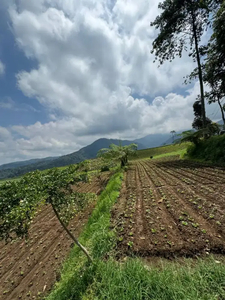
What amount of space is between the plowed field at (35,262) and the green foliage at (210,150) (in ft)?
36.9

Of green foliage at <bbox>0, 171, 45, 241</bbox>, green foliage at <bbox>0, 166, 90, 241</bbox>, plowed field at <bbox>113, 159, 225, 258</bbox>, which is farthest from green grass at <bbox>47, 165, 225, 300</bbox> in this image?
green foliage at <bbox>0, 171, 45, 241</bbox>

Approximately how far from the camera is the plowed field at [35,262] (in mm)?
4047

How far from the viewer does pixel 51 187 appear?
10.7 feet

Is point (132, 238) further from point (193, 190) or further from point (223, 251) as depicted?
point (193, 190)

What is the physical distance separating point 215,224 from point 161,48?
715 inches

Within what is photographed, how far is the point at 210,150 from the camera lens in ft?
44.5

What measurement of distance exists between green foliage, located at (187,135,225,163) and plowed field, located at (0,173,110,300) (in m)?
11.2

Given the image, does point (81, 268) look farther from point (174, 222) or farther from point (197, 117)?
point (197, 117)

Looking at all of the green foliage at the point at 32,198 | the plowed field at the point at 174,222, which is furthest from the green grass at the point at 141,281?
the green foliage at the point at 32,198

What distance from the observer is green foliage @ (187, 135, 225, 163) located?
11961 millimetres

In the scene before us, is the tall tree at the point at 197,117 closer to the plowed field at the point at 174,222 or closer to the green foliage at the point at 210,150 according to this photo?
the green foliage at the point at 210,150

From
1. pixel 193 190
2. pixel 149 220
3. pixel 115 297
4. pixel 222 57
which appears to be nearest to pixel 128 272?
pixel 115 297

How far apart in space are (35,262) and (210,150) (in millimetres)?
14680

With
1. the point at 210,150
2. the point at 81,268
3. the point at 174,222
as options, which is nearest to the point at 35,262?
the point at 81,268
